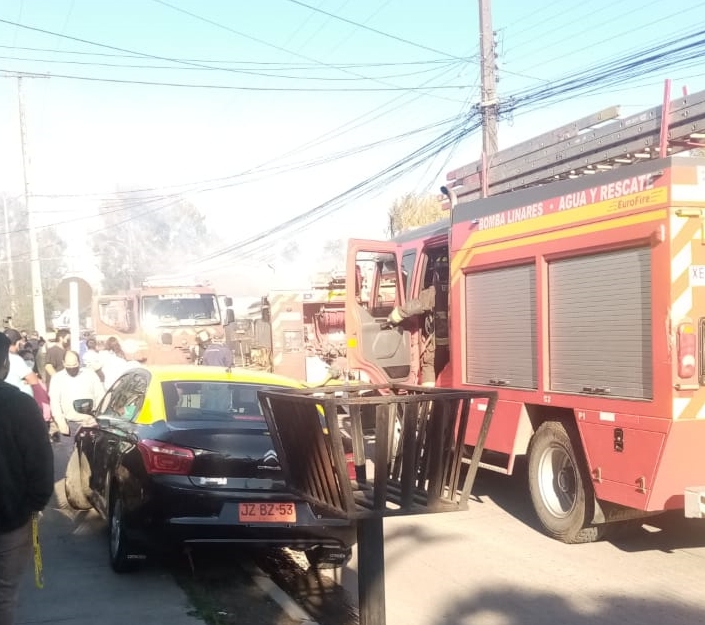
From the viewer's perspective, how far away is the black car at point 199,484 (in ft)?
17.6

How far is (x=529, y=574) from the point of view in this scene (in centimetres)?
620

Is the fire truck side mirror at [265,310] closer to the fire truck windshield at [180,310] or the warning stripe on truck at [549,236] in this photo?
the fire truck windshield at [180,310]

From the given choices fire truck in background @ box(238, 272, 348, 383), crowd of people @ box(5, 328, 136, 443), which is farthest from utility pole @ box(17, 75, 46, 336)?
crowd of people @ box(5, 328, 136, 443)

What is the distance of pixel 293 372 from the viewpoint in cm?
1875

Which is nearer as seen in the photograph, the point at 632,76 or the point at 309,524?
the point at 309,524

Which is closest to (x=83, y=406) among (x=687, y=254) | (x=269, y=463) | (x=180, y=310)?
(x=269, y=463)

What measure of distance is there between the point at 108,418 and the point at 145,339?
13.2 m

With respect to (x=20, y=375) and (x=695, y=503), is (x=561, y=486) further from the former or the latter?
(x=20, y=375)

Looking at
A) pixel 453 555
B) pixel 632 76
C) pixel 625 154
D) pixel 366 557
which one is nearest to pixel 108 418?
pixel 453 555

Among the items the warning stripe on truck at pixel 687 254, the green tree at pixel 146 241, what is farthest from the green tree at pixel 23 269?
the warning stripe on truck at pixel 687 254

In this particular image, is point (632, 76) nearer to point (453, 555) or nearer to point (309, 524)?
point (453, 555)

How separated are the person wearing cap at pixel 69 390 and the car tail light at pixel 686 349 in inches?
266

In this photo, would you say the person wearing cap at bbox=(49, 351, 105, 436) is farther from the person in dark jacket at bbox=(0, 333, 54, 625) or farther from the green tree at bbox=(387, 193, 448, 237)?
the green tree at bbox=(387, 193, 448, 237)

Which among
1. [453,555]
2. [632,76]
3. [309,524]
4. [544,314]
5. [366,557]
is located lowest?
[453,555]
